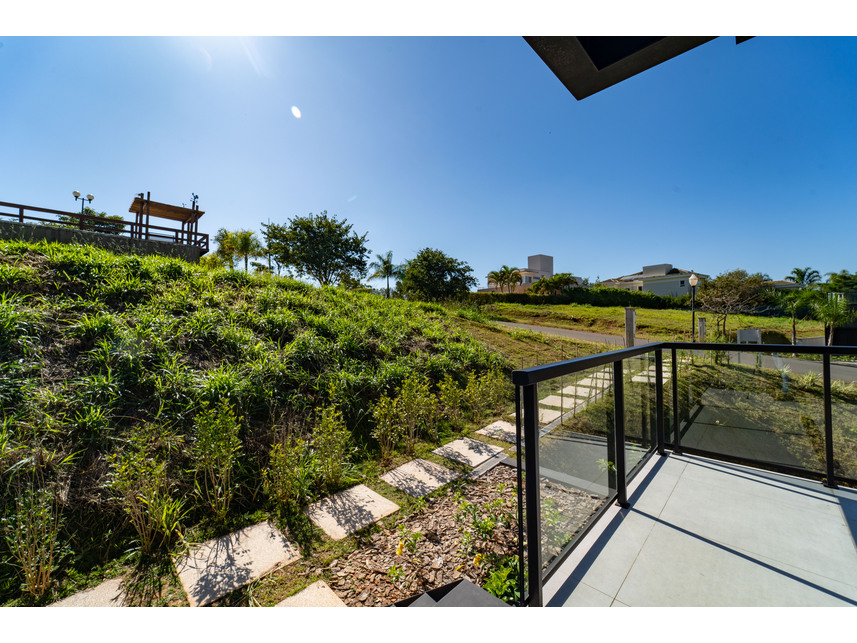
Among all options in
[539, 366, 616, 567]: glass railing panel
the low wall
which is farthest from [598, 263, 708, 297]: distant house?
the low wall

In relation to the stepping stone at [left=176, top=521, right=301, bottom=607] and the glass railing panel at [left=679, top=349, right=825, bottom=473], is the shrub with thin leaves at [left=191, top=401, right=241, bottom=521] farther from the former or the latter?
the glass railing panel at [left=679, top=349, right=825, bottom=473]

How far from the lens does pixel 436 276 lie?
63.5ft

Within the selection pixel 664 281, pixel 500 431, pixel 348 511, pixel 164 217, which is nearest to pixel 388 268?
pixel 164 217

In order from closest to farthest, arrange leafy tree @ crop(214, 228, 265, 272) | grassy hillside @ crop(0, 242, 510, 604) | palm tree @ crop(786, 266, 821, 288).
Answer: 1. grassy hillside @ crop(0, 242, 510, 604)
2. leafy tree @ crop(214, 228, 265, 272)
3. palm tree @ crop(786, 266, 821, 288)

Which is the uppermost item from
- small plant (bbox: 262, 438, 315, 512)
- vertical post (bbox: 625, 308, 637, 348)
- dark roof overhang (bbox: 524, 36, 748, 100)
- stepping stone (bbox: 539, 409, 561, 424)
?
dark roof overhang (bbox: 524, 36, 748, 100)

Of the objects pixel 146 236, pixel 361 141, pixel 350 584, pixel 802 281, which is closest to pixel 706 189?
pixel 361 141

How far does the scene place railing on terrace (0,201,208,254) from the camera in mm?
8930

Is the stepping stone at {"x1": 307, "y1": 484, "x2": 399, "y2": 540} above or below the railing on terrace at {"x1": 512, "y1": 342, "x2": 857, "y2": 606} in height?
below

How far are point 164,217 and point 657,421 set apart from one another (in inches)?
701

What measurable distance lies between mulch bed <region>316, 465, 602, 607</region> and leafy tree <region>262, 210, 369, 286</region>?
57.3ft

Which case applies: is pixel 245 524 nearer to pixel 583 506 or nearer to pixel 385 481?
pixel 385 481

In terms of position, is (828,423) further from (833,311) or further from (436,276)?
(436,276)

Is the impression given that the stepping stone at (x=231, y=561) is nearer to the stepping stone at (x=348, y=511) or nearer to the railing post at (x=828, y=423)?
the stepping stone at (x=348, y=511)
